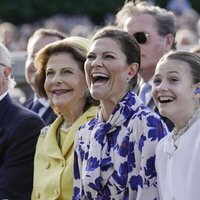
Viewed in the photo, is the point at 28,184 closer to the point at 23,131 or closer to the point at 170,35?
the point at 23,131

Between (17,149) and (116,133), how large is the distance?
110cm

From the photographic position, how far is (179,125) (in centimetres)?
654

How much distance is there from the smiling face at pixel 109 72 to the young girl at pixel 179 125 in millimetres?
241

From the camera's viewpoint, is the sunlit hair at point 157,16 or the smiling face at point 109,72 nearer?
the smiling face at point 109,72

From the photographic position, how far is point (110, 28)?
6957 mm

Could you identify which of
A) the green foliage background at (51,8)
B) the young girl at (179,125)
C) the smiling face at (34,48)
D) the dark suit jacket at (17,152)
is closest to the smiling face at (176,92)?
the young girl at (179,125)

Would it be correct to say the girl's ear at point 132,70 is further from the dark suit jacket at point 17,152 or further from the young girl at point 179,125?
the dark suit jacket at point 17,152

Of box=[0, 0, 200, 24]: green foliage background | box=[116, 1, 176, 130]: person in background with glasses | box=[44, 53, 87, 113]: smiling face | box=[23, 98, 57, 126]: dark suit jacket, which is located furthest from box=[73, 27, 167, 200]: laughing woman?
box=[0, 0, 200, 24]: green foliage background

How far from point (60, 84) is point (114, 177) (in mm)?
1123

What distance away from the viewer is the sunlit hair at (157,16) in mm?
8930

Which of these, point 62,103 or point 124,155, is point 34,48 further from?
point 124,155

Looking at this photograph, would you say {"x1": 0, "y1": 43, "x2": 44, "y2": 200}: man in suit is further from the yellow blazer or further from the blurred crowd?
the blurred crowd

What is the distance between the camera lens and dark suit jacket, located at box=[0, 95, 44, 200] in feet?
24.5

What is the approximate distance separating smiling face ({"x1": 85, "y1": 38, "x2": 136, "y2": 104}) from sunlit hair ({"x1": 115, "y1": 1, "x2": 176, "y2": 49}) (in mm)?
2114
